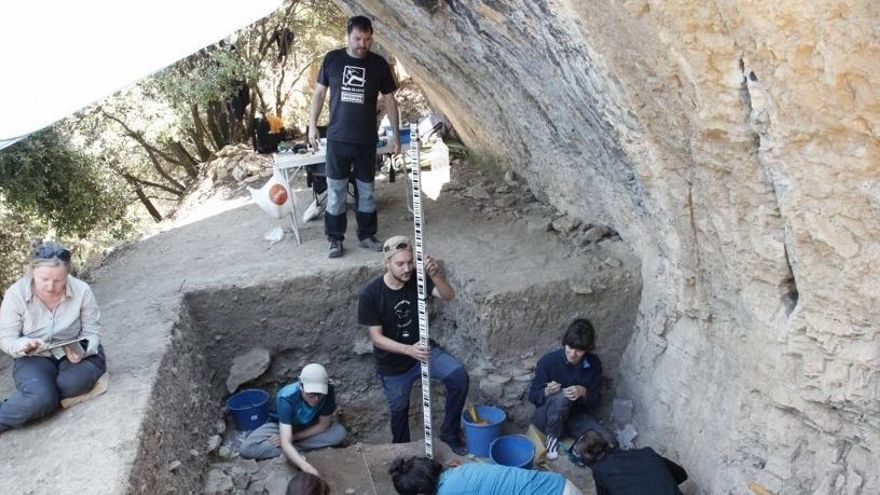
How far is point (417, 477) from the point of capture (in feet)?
14.1

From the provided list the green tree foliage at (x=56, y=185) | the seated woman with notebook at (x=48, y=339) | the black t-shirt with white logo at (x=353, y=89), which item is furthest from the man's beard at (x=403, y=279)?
the green tree foliage at (x=56, y=185)

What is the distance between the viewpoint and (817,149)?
128 inches

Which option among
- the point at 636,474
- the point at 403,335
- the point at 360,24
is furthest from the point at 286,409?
the point at 360,24

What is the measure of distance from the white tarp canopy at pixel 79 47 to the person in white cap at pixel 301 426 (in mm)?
2150

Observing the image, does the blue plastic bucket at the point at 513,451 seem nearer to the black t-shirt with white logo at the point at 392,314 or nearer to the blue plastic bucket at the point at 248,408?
the black t-shirt with white logo at the point at 392,314

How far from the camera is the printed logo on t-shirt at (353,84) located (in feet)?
19.2

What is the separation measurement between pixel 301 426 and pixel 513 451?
145 cm

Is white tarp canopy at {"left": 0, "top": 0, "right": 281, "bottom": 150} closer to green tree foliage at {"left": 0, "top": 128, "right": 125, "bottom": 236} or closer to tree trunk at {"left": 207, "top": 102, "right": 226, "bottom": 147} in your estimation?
green tree foliage at {"left": 0, "top": 128, "right": 125, "bottom": 236}

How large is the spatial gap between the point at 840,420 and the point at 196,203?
7.21 m

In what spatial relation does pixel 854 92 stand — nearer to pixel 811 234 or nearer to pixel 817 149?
pixel 817 149

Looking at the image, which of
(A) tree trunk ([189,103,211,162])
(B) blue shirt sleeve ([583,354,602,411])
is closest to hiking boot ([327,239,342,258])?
(B) blue shirt sleeve ([583,354,602,411])

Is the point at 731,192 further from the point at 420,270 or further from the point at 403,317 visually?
the point at 403,317

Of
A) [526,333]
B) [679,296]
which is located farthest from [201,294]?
[679,296]

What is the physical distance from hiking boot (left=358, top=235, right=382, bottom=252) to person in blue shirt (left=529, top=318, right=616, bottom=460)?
1.76m
